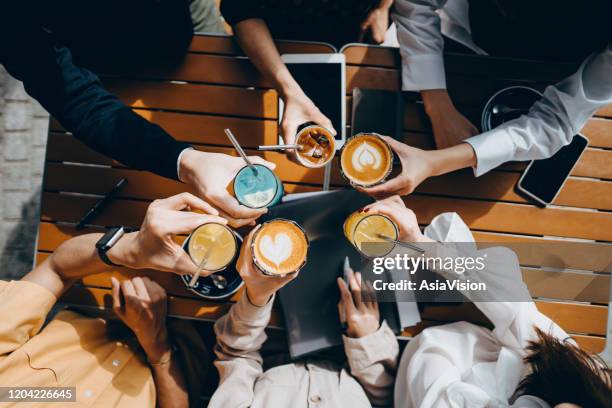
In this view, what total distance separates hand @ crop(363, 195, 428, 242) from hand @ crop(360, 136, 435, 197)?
47 mm

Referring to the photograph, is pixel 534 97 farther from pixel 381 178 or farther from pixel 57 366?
pixel 57 366

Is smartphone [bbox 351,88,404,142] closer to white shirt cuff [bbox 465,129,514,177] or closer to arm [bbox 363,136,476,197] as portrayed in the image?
arm [bbox 363,136,476,197]

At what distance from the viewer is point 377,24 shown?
7.75 ft

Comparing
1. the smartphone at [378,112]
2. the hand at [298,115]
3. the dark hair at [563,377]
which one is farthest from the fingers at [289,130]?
the dark hair at [563,377]

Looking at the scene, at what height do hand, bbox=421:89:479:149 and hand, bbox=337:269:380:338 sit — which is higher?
hand, bbox=421:89:479:149

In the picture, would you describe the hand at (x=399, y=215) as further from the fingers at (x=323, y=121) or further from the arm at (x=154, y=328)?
the arm at (x=154, y=328)

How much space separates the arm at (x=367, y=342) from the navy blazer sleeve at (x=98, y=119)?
0.94m

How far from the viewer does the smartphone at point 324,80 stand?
72.2 inches

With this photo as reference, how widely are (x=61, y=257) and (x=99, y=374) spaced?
21.0 inches

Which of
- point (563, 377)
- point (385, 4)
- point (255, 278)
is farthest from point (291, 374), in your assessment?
point (385, 4)

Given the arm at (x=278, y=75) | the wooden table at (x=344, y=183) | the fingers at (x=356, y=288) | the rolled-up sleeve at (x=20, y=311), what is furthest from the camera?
the wooden table at (x=344, y=183)

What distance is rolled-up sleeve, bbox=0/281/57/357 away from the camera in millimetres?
1570

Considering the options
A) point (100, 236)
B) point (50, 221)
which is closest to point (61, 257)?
point (100, 236)

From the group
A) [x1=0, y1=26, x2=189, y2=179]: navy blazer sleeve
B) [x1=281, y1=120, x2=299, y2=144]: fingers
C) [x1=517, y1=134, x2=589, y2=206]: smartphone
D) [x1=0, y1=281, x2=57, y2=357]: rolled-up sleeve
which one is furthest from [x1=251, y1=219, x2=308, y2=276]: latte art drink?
[x1=517, y1=134, x2=589, y2=206]: smartphone
